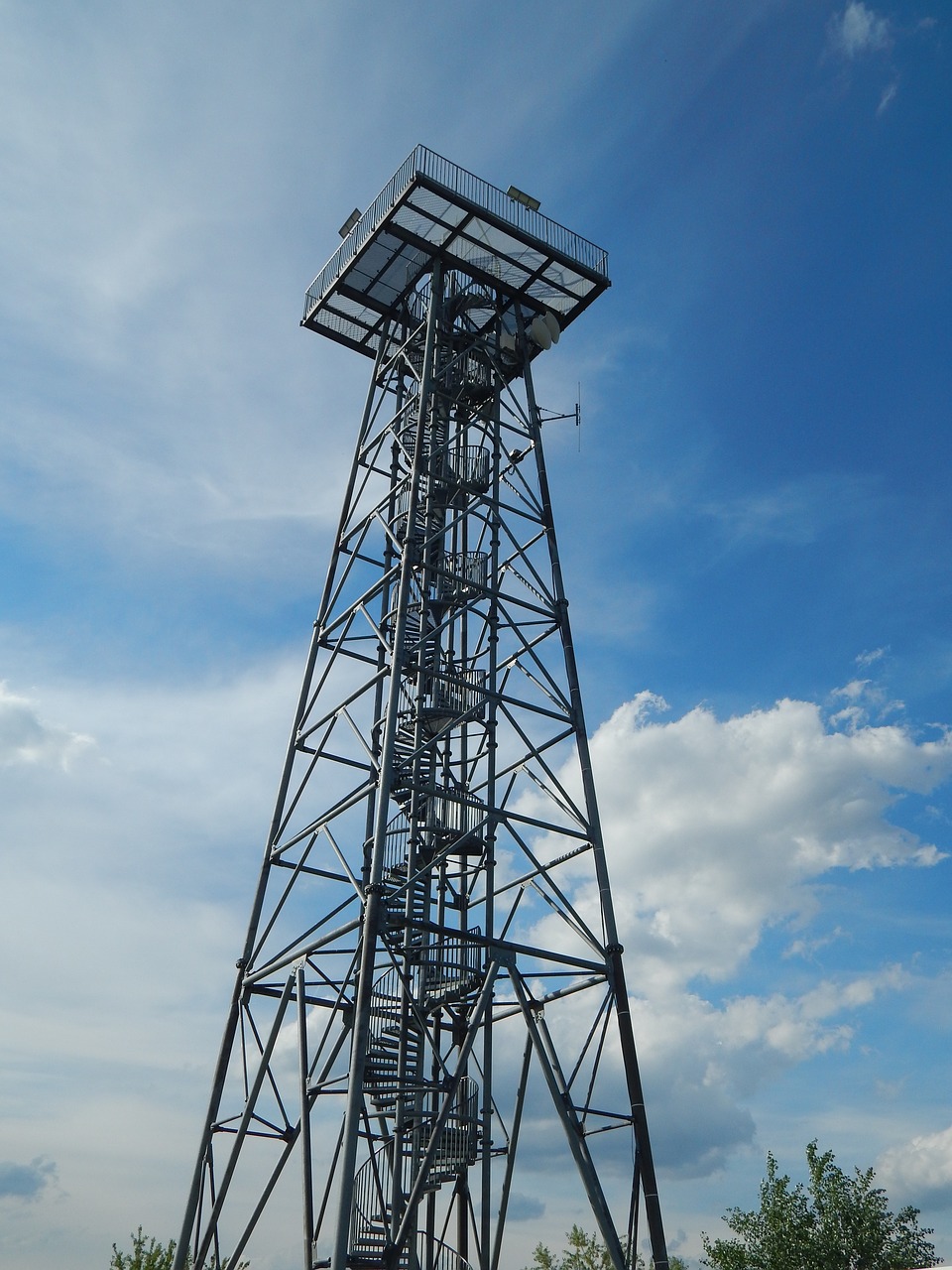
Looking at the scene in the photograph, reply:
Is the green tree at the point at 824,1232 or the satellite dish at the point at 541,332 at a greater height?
the satellite dish at the point at 541,332

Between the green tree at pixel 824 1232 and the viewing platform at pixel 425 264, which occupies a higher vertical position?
the viewing platform at pixel 425 264

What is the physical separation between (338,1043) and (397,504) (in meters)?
10.0

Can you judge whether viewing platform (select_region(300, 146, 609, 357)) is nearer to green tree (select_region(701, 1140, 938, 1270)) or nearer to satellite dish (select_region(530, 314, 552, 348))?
satellite dish (select_region(530, 314, 552, 348))

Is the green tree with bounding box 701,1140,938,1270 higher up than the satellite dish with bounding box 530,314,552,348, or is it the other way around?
the satellite dish with bounding box 530,314,552,348

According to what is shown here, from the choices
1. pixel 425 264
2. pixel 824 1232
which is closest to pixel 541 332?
pixel 425 264

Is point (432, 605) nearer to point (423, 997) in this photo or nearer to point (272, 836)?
point (272, 836)

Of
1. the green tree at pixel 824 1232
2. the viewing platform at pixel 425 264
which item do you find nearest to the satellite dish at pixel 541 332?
the viewing platform at pixel 425 264

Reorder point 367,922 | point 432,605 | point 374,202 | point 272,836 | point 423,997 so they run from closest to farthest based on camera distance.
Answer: point 367,922
point 423,997
point 272,836
point 432,605
point 374,202

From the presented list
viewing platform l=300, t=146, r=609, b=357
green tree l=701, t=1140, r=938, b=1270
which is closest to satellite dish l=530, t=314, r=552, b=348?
viewing platform l=300, t=146, r=609, b=357

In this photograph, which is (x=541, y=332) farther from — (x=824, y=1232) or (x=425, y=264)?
(x=824, y=1232)

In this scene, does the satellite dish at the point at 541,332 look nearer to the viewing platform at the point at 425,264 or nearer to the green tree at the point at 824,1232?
the viewing platform at the point at 425,264

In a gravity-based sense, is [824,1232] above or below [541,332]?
below

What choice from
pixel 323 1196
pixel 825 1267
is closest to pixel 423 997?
pixel 323 1196

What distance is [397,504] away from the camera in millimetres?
21047
